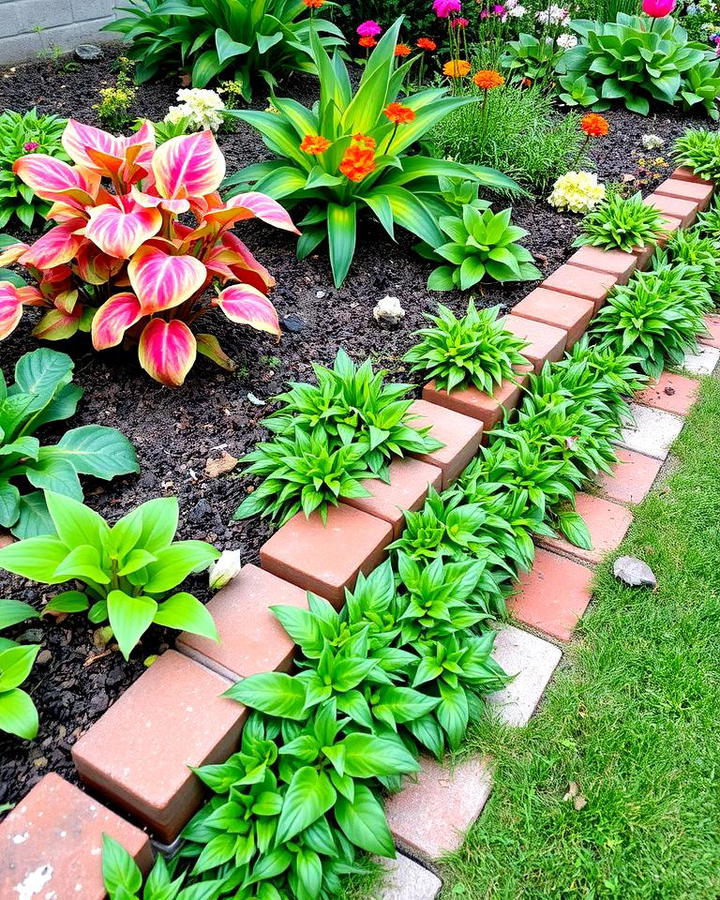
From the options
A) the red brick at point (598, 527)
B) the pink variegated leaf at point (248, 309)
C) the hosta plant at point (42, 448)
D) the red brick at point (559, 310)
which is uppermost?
the pink variegated leaf at point (248, 309)

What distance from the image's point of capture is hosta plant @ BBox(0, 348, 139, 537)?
1767 millimetres

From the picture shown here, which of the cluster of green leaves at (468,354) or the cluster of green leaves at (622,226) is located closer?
the cluster of green leaves at (468,354)

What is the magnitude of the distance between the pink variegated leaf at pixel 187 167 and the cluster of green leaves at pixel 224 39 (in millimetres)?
1519

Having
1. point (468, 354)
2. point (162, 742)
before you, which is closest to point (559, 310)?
point (468, 354)

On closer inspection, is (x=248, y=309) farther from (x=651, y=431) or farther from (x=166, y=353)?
(x=651, y=431)

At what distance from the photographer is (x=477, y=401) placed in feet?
7.73

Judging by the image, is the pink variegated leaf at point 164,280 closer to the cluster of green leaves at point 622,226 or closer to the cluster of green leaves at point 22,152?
the cluster of green leaves at point 22,152

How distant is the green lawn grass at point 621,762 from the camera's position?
146 cm

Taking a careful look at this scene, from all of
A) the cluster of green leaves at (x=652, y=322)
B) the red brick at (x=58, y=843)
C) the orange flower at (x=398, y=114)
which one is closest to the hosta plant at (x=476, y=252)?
the cluster of green leaves at (x=652, y=322)

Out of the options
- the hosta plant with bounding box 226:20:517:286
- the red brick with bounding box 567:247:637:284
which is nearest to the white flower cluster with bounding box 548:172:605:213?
the red brick with bounding box 567:247:637:284

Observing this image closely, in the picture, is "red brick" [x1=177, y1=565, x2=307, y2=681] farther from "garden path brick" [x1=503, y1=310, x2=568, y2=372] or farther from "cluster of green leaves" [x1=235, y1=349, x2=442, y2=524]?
"garden path brick" [x1=503, y1=310, x2=568, y2=372]

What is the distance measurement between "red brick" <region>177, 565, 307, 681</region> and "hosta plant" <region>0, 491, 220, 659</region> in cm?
11

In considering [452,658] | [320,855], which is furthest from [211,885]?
[452,658]

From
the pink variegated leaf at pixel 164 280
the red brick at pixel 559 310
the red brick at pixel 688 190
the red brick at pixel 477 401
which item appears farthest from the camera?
the red brick at pixel 688 190
